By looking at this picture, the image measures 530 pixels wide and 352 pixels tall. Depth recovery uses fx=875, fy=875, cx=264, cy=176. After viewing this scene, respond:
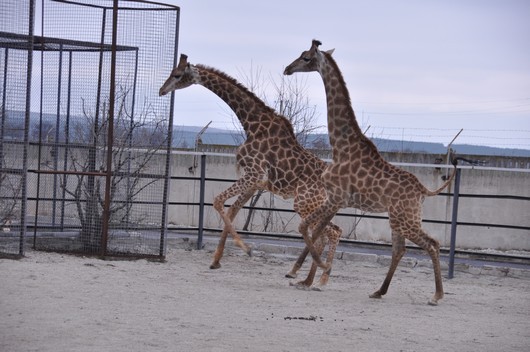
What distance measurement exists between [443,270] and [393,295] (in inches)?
103

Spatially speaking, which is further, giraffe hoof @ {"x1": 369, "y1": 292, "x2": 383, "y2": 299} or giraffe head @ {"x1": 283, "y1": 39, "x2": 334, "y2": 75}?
giraffe head @ {"x1": 283, "y1": 39, "x2": 334, "y2": 75}

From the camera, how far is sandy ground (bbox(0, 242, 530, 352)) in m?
6.87

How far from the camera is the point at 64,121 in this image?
502 inches

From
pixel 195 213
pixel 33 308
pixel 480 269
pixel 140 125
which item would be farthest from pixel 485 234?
pixel 33 308

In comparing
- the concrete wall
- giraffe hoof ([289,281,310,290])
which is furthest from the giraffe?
the concrete wall

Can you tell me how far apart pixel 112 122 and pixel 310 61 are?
2.64m

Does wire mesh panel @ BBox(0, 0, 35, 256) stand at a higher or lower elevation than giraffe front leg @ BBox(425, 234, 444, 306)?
higher

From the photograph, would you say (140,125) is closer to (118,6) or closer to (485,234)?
(118,6)

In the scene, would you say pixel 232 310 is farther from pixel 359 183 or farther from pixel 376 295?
pixel 359 183

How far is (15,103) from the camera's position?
35.1 ft

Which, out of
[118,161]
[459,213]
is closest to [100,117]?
[118,161]

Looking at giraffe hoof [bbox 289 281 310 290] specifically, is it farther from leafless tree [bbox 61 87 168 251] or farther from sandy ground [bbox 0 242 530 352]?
leafless tree [bbox 61 87 168 251]

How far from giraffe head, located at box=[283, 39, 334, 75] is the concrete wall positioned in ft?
20.6

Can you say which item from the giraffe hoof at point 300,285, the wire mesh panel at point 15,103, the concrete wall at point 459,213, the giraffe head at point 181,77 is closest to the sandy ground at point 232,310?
the giraffe hoof at point 300,285
